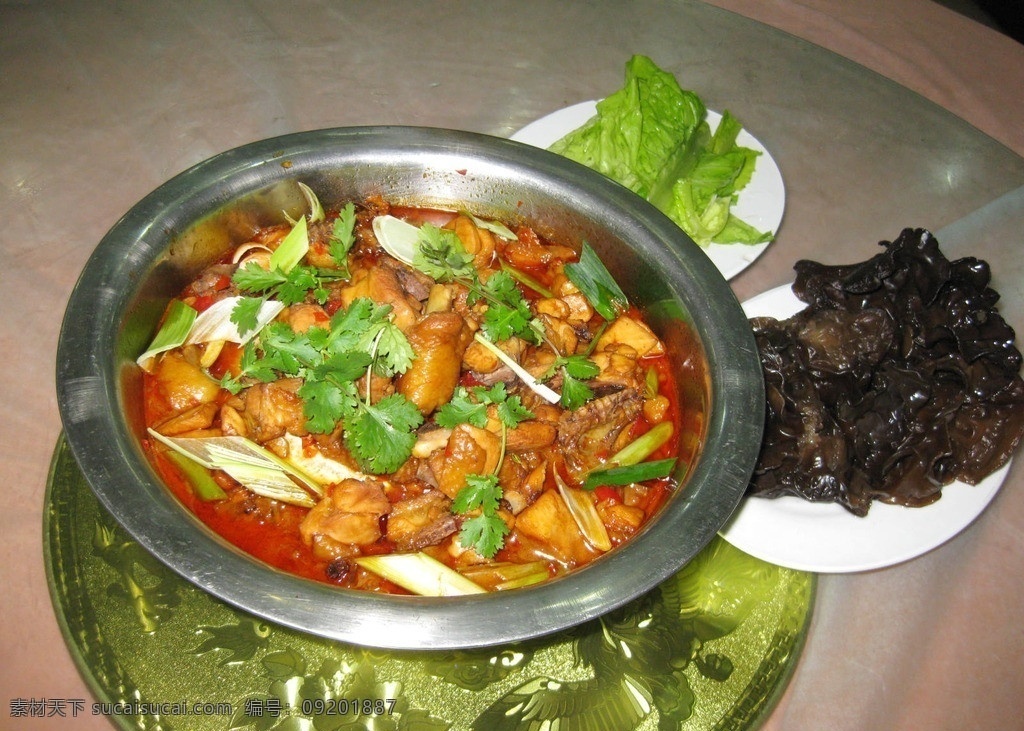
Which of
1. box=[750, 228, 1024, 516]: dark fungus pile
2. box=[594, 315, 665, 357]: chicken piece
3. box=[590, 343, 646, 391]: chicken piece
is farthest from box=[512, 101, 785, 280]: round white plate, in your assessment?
box=[590, 343, 646, 391]: chicken piece

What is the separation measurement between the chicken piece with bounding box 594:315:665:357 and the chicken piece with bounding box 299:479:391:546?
37.9 inches

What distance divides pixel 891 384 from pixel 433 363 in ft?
5.73

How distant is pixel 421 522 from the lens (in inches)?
82.1

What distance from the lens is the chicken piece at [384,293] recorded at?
2.30 m

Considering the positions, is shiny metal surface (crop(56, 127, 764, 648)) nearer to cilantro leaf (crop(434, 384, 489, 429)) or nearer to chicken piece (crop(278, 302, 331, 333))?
chicken piece (crop(278, 302, 331, 333))

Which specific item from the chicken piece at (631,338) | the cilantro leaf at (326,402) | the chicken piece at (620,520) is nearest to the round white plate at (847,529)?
the chicken piece at (620,520)

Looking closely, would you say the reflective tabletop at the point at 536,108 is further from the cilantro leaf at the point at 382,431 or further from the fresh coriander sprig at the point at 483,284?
the fresh coriander sprig at the point at 483,284

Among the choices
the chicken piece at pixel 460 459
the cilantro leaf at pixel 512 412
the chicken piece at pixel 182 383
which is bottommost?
the chicken piece at pixel 182 383

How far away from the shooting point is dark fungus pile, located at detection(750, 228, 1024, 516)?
2.60 meters

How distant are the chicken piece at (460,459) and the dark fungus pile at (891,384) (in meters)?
1.07

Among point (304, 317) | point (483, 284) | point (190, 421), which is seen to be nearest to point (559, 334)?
point (483, 284)

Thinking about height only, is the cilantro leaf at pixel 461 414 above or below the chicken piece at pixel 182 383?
above

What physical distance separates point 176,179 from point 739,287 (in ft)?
8.20

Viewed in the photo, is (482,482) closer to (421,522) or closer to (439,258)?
(421,522)
